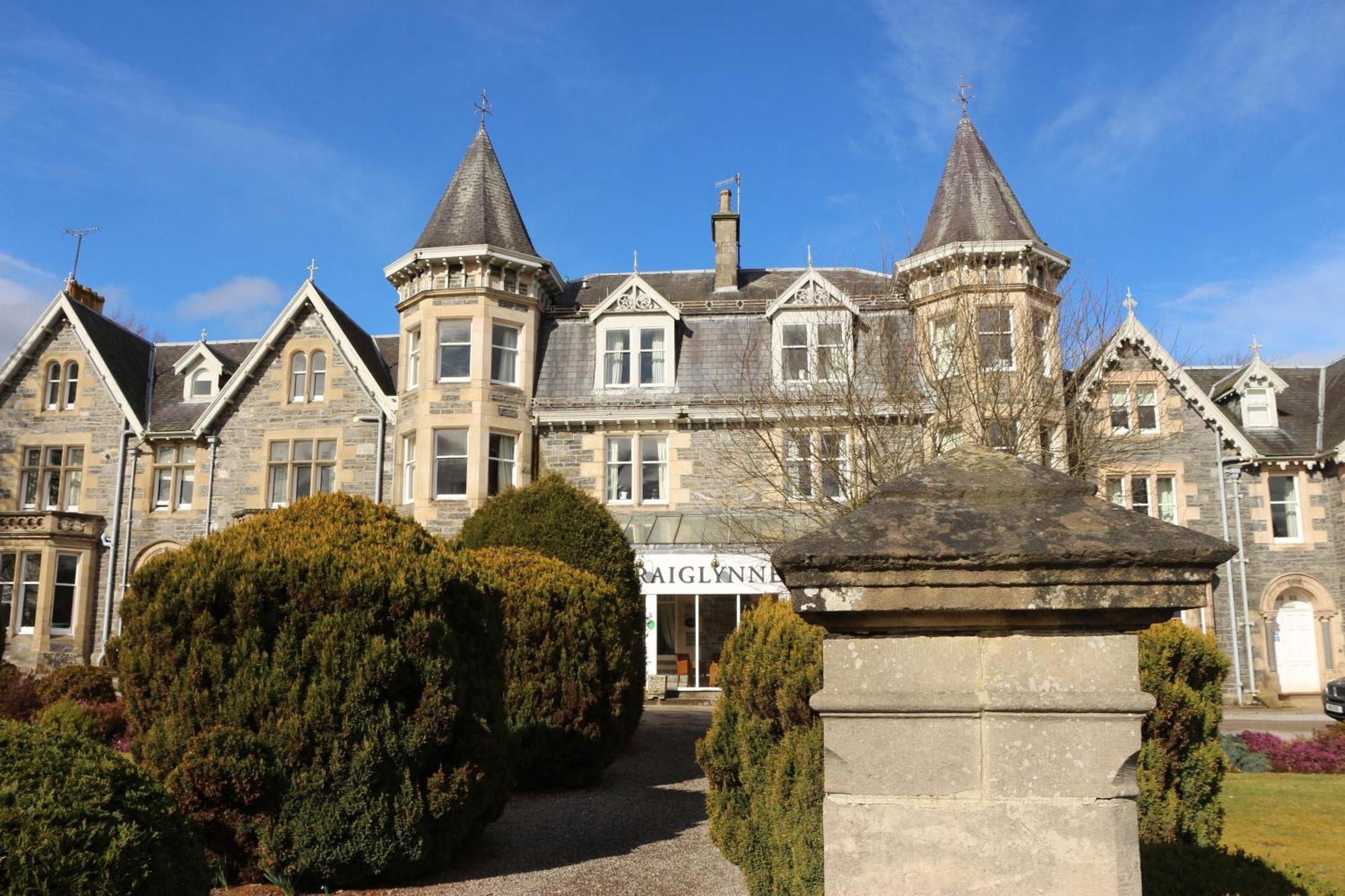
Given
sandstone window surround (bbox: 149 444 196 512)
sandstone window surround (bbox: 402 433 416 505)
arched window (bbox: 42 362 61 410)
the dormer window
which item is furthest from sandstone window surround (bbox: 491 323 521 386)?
A: the dormer window

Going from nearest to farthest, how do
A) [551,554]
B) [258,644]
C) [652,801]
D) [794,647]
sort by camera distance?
[794,647], [258,644], [652,801], [551,554]

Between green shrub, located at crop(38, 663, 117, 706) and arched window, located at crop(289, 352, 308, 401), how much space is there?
40.8 ft

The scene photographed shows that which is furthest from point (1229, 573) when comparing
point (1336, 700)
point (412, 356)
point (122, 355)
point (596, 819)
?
point (122, 355)

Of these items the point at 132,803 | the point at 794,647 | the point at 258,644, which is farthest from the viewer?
the point at 258,644

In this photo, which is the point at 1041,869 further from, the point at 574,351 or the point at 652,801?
the point at 574,351

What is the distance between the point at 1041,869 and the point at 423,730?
5.10 m

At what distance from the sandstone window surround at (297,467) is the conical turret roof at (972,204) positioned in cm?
1548

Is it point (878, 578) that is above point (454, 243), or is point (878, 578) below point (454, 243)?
below

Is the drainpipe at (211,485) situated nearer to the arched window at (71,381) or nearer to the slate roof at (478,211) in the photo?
the arched window at (71,381)

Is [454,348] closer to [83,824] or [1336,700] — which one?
[1336,700]

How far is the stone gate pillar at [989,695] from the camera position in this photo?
3109mm

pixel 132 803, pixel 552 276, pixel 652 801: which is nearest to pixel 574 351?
pixel 552 276

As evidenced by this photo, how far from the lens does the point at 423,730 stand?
727cm

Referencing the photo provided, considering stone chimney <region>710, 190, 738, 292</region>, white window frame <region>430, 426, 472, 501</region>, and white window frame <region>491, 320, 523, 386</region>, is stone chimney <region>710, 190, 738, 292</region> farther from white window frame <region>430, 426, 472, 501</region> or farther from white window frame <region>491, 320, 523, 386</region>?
white window frame <region>430, 426, 472, 501</region>
